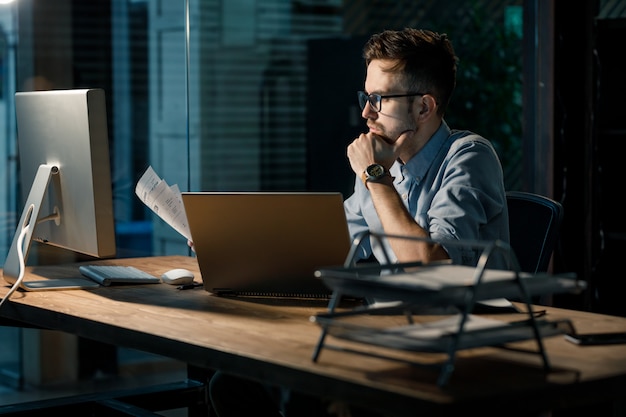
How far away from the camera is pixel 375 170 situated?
242cm

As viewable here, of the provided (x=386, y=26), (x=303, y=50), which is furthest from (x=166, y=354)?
(x=386, y=26)

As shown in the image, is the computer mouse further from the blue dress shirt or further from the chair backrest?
the chair backrest

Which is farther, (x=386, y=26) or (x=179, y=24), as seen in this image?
(x=386, y=26)

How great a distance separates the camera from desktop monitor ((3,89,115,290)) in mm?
2291

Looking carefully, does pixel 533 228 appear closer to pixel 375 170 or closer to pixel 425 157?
pixel 425 157

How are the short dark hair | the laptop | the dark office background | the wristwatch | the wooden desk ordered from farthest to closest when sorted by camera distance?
1. the dark office background
2. the short dark hair
3. the wristwatch
4. the laptop
5. the wooden desk

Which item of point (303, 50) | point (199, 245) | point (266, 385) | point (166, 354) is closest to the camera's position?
point (266, 385)

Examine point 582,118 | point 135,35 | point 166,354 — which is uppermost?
point 135,35

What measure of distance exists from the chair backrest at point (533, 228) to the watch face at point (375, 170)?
0.36 m

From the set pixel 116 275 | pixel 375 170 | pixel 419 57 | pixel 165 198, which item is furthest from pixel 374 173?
pixel 116 275

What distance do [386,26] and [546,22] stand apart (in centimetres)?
122

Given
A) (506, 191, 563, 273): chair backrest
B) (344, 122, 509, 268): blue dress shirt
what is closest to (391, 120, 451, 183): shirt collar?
(344, 122, 509, 268): blue dress shirt

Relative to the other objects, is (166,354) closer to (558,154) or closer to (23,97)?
(23,97)

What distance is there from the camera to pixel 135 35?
437 centimetres
